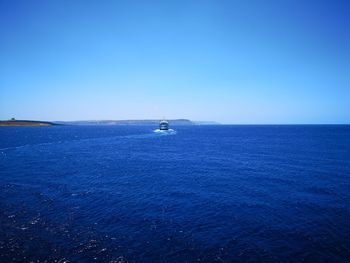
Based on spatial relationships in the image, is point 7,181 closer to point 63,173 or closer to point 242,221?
point 63,173

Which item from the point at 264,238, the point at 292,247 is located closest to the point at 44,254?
the point at 264,238

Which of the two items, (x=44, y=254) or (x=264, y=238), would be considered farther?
(x=264, y=238)

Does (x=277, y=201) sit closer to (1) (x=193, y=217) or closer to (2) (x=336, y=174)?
(1) (x=193, y=217)

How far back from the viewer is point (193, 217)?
2380cm

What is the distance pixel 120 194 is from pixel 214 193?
12.0 m

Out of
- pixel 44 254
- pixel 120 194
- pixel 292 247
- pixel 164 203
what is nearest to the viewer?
pixel 44 254

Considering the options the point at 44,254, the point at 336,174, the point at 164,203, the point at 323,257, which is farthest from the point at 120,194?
the point at 336,174

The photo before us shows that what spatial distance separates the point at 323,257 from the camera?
1712cm

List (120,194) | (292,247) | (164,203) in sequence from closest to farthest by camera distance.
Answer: (292,247), (164,203), (120,194)

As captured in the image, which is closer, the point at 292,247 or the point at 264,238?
the point at 292,247

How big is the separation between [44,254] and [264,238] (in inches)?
650

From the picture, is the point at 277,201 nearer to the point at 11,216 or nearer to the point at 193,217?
the point at 193,217

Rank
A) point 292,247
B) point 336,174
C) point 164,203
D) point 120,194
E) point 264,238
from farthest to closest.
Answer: point 336,174
point 120,194
point 164,203
point 264,238
point 292,247

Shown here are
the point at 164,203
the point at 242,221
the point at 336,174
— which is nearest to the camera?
the point at 242,221
